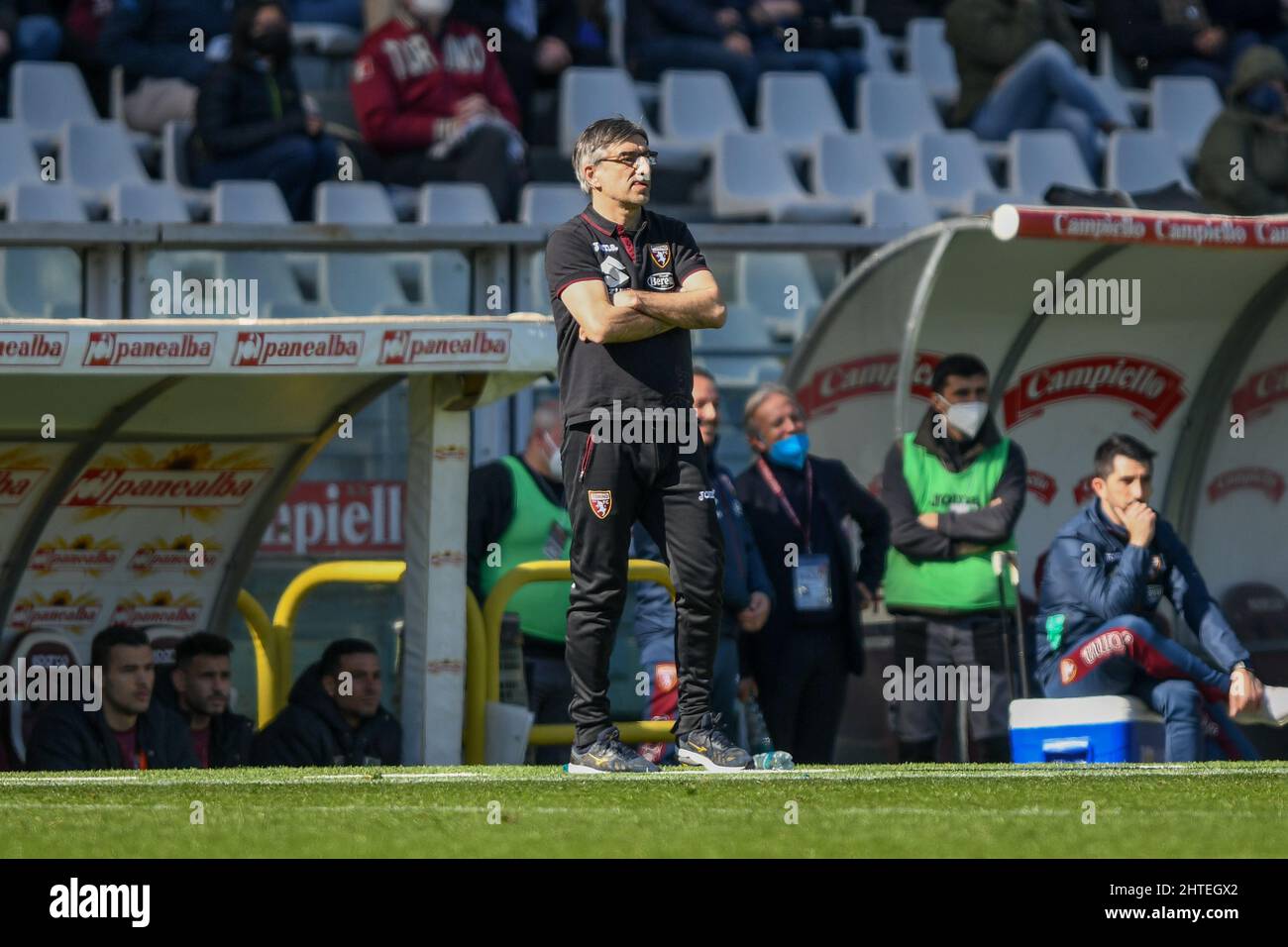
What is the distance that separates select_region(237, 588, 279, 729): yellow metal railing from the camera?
9453 millimetres

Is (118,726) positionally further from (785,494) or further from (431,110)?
(431,110)

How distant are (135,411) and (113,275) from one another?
245 centimetres

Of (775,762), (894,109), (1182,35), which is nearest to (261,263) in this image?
(894,109)

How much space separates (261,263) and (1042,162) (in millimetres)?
5094

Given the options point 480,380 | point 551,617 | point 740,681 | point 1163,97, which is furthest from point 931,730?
point 1163,97

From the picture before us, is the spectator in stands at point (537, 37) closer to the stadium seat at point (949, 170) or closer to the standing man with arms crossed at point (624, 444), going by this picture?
the stadium seat at point (949, 170)

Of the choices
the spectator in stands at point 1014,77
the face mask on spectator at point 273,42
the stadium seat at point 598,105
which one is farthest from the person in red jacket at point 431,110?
the spectator in stands at point 1014,77

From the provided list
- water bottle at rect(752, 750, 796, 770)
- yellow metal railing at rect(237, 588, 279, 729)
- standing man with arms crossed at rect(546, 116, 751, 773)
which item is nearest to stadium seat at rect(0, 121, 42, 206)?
yellow metal railing at rect(237, 588, 279, 729)

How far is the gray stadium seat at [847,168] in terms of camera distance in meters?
13.6

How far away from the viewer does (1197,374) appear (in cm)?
1133

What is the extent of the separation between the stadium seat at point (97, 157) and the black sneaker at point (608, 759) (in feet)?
21.2

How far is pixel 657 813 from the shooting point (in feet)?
18.3
